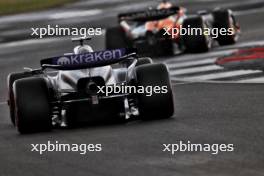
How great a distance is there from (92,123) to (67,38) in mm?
15488

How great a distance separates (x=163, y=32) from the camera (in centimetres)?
2253

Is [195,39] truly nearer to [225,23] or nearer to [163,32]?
[163,32]

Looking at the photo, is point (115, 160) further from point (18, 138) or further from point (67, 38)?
point (67, 38)

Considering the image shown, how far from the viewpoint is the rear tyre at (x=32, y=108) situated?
13.0 m

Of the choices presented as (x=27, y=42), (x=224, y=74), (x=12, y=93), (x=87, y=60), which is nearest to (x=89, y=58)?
(x=87, y=60)

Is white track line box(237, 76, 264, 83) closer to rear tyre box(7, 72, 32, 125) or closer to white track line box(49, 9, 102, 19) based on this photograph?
rear tyre box(7, 72, 32, 125)

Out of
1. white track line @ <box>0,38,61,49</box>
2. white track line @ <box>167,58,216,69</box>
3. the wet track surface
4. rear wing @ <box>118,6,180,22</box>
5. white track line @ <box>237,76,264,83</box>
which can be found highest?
rear wing @ <box>118,6,180,22</box>

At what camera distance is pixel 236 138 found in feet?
37.3

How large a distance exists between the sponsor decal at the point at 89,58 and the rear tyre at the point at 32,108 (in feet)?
1.33

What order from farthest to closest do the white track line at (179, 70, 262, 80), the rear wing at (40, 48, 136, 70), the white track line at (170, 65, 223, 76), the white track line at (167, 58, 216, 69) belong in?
the white track line at (167, 58, 216, 69) < the white track line at (170, 65, 223, 76) < the white track line at (179, 70, 262, 80) < the rear wing at (40, 48, 136, 70)

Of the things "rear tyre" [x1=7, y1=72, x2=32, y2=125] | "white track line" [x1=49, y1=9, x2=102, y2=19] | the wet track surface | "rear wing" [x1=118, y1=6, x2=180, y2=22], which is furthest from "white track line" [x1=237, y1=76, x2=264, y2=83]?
"white track line" [x1=49, y1=9, x2=102, y2=19]

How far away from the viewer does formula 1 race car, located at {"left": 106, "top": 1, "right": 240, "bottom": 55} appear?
22328mm

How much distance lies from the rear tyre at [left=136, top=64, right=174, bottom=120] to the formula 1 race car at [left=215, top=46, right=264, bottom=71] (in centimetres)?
534

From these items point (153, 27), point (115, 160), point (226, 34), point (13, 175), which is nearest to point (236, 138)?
point (115, 160)
